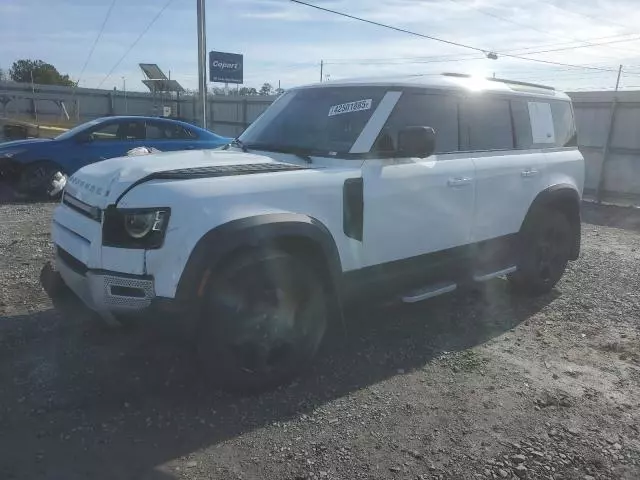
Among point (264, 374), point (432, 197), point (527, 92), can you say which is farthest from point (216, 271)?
point (527, 92)

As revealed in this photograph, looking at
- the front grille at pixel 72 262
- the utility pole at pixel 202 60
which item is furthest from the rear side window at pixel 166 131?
the front grille at pixel 72 262

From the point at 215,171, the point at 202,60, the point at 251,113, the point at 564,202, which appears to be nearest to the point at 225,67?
the point at 251,113

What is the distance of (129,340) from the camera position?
13.8 ft

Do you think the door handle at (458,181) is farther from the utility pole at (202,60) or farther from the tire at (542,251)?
the utility pole at (202,60)

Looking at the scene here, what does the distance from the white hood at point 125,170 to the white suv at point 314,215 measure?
0.01 meters

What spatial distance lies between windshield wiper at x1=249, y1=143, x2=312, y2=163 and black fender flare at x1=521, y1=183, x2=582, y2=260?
2.35 metres

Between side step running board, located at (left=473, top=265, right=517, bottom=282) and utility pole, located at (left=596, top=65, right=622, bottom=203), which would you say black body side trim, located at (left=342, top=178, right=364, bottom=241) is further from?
utility pole, located at (left=596, top=65, right=622, bottom=203)

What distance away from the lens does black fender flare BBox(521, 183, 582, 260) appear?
5316 mm

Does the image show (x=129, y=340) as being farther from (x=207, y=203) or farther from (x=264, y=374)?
(x=207, y=203)

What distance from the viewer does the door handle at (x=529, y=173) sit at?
201 inches

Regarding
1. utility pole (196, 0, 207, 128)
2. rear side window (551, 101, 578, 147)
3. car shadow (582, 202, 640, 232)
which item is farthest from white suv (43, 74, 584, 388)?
utility pole (196, 0, 207, 128)

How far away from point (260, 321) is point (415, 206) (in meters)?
1.49

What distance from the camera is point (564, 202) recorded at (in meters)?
5.66

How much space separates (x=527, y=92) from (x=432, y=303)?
7.34 ft
